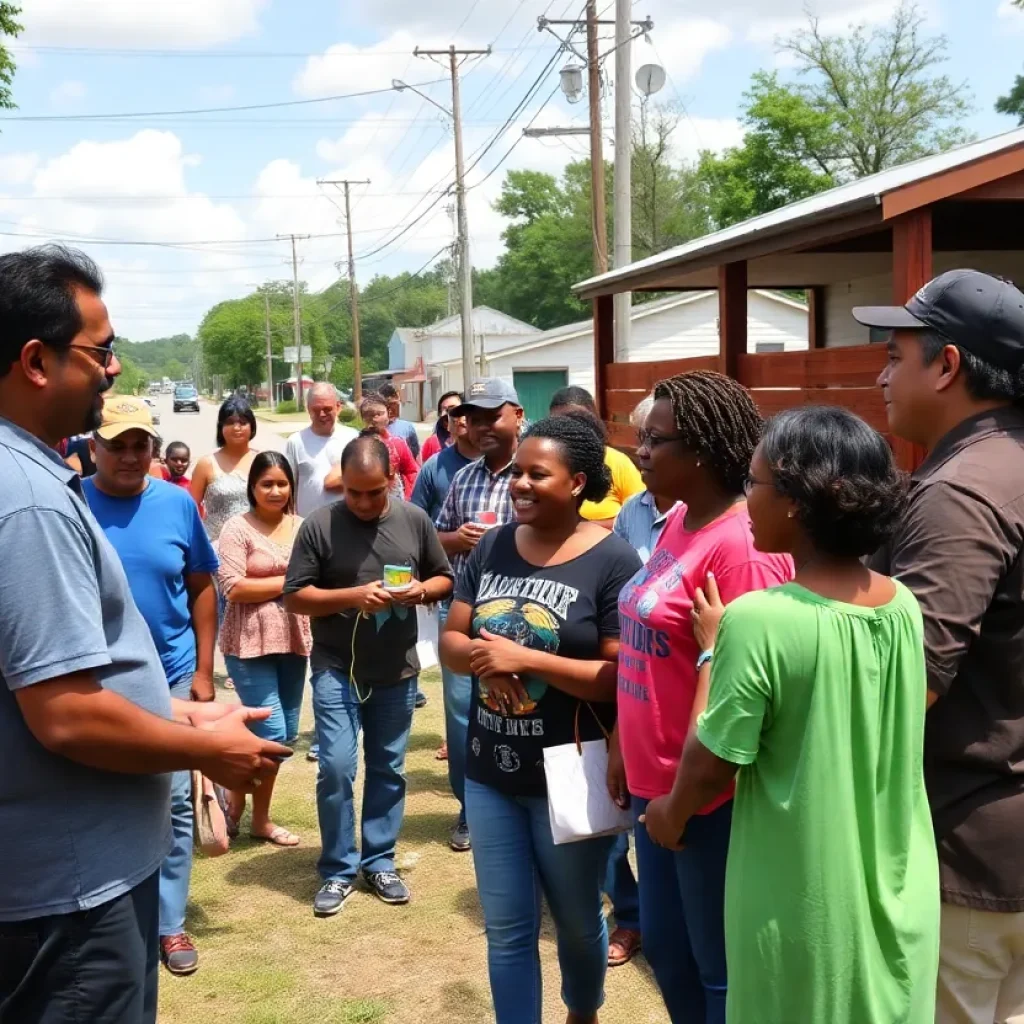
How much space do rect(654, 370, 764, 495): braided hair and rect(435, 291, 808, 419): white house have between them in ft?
90.7

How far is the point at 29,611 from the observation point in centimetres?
205

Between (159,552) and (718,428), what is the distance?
2520mm

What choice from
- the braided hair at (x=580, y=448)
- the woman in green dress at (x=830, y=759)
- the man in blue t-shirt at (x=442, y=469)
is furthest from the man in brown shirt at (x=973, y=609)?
the man in blue t-shirt at (x=442, y=469)

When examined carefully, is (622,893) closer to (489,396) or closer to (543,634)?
(543,634)

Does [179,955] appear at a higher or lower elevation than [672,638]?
lower

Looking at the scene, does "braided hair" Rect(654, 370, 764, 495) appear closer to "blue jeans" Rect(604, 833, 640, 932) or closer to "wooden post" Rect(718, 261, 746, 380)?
"blue jeans" Rect(604, 833, 640, 932)

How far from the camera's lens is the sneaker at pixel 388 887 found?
5082 millimetres

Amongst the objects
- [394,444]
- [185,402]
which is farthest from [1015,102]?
[185,402]

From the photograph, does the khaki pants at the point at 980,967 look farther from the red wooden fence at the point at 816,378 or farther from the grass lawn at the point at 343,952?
the red wooden fence at the point at 816,378

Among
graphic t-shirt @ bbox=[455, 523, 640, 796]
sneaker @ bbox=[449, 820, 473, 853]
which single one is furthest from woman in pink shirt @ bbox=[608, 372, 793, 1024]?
sneaker @ bbox=[449, 820, 473, 853]

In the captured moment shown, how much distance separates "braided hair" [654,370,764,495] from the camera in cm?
295

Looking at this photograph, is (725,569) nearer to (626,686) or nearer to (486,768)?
(626,686)

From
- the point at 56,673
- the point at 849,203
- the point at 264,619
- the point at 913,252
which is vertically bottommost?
the point at 264,619

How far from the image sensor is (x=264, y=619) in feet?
18.4
